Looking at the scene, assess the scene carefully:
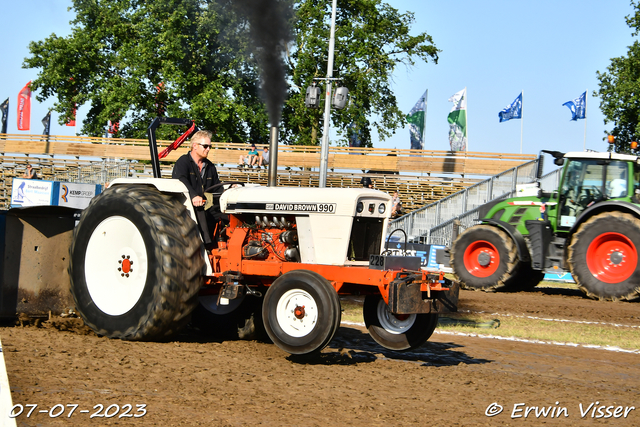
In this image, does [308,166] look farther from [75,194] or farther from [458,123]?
[75,194]

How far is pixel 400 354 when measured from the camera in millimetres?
6434

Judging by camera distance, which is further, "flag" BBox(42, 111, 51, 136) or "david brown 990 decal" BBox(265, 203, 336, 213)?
"flag" BBox(42, 111, 51, 136)

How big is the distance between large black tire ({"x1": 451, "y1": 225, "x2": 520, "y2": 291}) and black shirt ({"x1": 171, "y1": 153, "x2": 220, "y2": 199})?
8489 mm

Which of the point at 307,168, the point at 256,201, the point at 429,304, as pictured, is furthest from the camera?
the point at 307,168

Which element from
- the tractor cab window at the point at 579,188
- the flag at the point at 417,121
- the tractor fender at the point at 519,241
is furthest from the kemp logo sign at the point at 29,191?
the flag at the point at 417,121

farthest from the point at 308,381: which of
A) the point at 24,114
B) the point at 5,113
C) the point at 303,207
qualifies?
the point at 5,113

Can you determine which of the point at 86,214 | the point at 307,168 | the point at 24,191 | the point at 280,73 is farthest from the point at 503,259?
the point at 307,168

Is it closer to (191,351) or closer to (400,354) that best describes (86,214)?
(191,351)

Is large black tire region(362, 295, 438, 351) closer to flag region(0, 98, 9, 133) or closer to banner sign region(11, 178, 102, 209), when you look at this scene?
banner sign region(11, 178, 102, 209)

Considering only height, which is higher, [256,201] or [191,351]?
[256,201]

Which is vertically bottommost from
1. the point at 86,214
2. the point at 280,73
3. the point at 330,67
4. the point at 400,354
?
the point at 400,354

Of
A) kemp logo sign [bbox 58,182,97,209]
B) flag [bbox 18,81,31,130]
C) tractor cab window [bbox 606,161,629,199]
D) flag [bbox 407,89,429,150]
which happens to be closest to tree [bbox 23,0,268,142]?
flag [bbox 18,81,31,130]

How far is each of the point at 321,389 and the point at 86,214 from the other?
10.6 ft

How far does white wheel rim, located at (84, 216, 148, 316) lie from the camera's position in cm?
629
